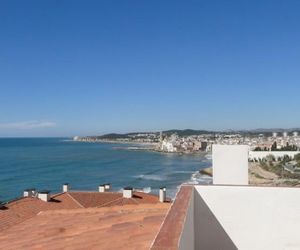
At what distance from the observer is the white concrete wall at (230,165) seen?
5.26 metres

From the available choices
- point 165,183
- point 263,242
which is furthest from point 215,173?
point 165,183

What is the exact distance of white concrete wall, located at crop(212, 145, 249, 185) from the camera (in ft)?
17.3

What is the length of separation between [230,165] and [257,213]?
35.0 inches

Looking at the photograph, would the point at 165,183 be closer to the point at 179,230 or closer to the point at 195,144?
the point at 179,230

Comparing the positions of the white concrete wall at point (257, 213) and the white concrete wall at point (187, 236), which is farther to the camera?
the white concrete wall at point (257, 213)

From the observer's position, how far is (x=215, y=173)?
5312 mm

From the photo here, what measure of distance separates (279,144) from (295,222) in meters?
94.2

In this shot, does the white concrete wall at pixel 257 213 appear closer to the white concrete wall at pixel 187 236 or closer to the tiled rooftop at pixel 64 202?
the white concrete wall at pixel 187 236

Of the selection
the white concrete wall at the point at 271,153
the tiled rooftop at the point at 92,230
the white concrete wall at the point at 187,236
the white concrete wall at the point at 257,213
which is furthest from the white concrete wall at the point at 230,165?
the white concrete wall at the point at 271,153

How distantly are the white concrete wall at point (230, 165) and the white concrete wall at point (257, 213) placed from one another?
0.66 m

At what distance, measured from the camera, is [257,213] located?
15.1 ft

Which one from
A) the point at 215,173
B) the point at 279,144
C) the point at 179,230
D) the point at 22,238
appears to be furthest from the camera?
the point at 279,144

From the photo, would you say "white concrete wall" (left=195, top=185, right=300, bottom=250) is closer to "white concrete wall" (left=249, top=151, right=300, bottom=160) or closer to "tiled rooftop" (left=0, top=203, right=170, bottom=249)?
"tiled rooftop" (left=0, top=203, right=170, bottom=249)

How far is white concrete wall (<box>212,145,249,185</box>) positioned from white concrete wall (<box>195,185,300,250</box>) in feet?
2.17
